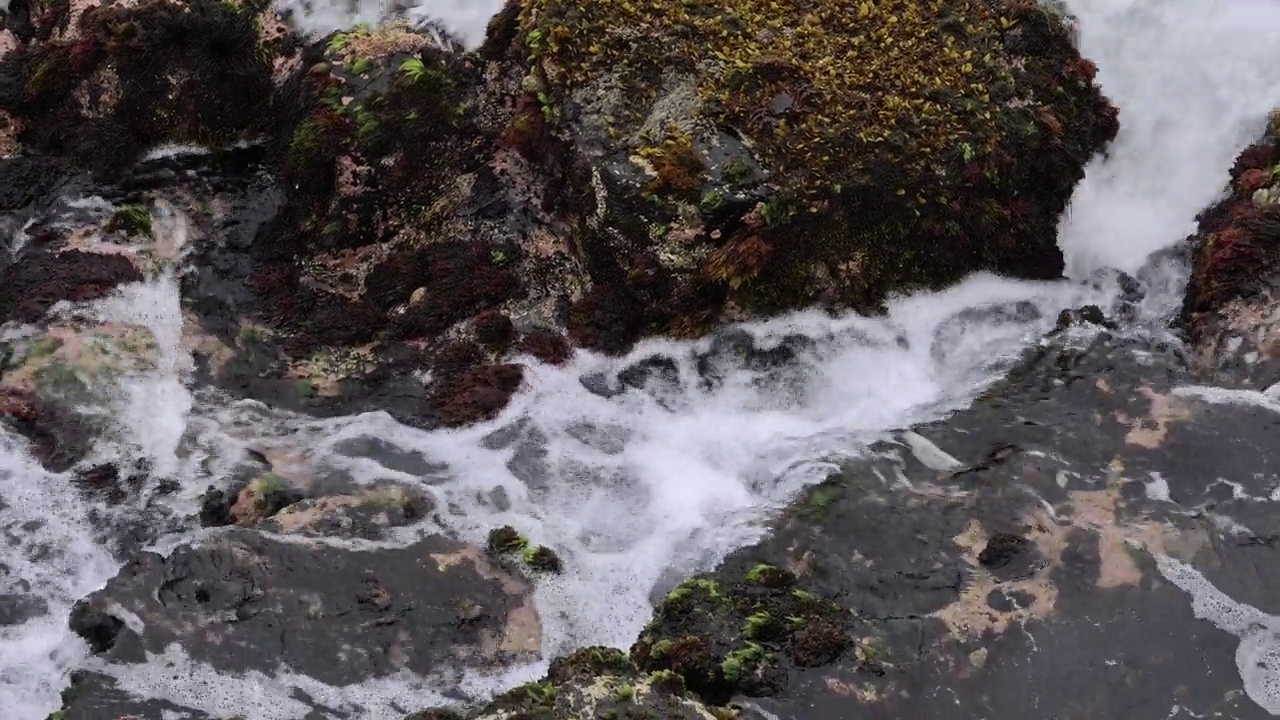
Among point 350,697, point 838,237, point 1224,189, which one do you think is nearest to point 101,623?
point 350,697

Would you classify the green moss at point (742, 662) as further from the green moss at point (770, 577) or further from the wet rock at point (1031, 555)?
the green moss at point (770, 577)

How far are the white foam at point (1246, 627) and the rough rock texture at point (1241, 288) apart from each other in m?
2.10

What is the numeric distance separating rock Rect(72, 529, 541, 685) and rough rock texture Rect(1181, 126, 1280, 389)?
6195 mm

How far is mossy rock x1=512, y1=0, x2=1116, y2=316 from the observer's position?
8828mm

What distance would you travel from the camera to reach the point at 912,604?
23.4 ft

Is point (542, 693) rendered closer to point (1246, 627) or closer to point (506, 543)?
point (506, 543)

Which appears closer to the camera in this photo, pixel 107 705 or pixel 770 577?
pixel 107 705

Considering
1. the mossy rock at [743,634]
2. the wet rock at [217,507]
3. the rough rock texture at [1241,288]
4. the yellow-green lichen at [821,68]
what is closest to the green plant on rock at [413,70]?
the yellow-green lichen at [821,68]

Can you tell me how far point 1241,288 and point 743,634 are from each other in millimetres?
5531

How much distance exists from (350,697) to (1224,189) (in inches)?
368

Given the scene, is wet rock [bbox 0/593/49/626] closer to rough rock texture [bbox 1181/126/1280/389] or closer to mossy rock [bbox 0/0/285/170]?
mossy rock [bbox 0/0/285/170]

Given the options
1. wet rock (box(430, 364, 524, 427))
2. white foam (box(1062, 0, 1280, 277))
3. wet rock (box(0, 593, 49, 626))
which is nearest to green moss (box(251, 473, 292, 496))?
wet rock (box(430, 364, 524, 427))

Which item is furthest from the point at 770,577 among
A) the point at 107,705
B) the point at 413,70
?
the point at 413,70

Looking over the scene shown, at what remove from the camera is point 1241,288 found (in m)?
8.74
